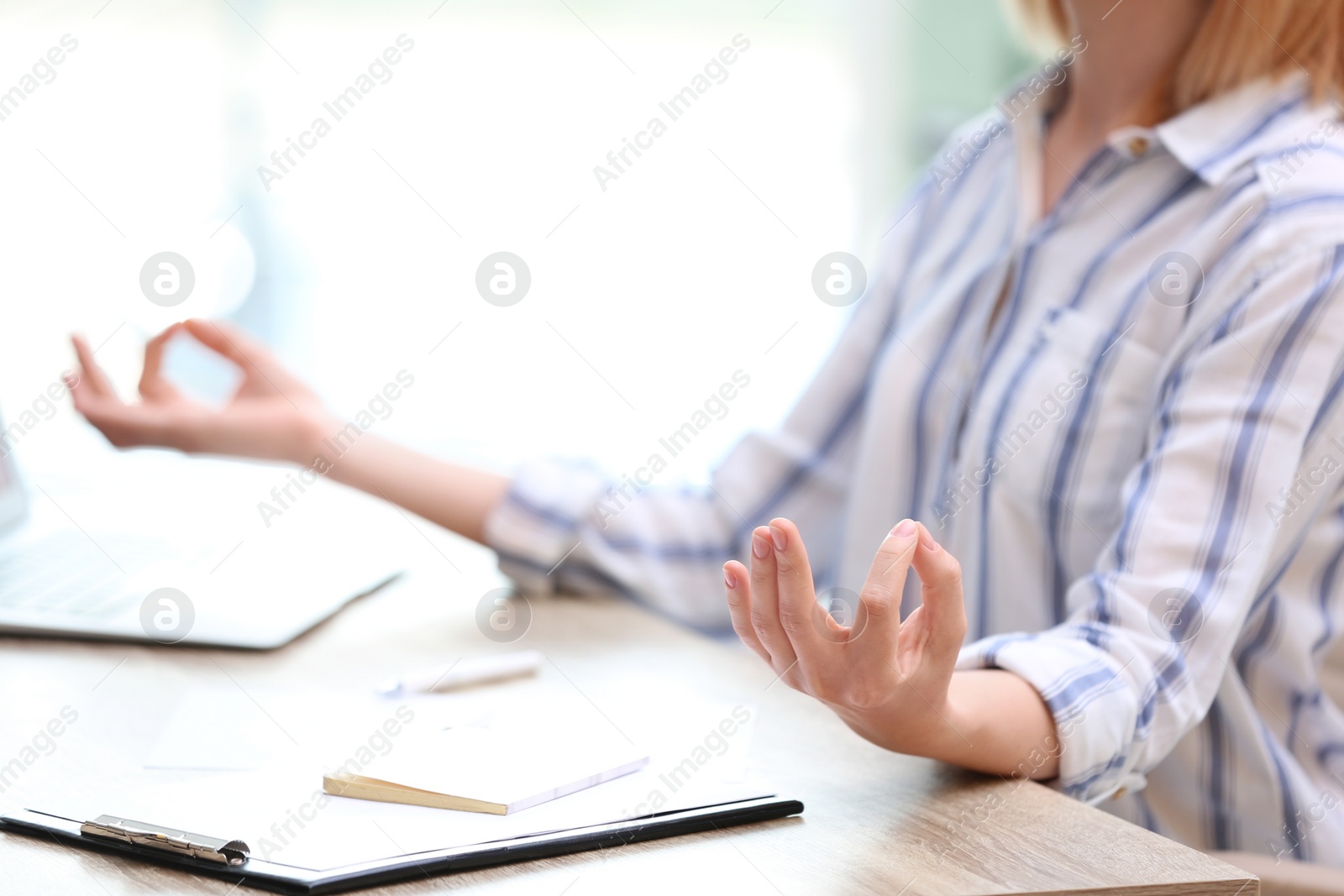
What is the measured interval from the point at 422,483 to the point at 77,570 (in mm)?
301

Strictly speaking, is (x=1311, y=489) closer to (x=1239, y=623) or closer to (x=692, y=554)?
(x=1239, y=623)

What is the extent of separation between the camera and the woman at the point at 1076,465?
0.66 meters

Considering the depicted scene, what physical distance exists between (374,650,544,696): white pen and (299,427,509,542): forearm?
0.70ft

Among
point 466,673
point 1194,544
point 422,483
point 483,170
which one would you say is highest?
point 483,170

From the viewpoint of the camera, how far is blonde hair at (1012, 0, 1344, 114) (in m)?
0.90

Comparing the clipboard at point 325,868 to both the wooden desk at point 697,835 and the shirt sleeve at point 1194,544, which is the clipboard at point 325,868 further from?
the shirt sleeve at point 1194,544

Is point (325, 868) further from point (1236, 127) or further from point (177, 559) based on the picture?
point (1236, 127)

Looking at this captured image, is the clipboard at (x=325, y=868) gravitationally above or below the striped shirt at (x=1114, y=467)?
above

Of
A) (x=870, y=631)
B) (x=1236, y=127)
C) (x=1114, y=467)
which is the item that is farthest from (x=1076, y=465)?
(x=870, y=631)

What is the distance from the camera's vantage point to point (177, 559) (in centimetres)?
104


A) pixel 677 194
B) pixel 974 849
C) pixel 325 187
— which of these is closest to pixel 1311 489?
pixel 974 849

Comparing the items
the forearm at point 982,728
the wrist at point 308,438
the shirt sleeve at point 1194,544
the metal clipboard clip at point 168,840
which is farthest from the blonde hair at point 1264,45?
the metal clipboard clip at point 168,840

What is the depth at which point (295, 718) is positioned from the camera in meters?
0.71

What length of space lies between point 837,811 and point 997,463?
432 millimetres
